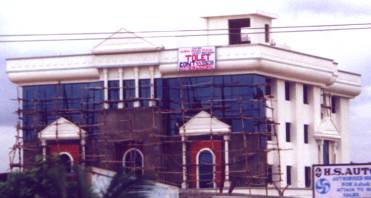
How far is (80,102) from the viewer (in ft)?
316

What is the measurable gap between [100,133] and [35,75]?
20.4ft

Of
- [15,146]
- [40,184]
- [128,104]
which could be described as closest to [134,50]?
[128,104]

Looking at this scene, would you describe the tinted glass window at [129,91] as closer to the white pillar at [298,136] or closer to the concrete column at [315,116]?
the white pillar at [298,136]

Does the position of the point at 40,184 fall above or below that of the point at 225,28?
below

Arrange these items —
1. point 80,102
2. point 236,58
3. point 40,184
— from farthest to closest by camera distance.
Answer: point 80,102
point 236,58
point 40,184

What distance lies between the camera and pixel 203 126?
9131cm

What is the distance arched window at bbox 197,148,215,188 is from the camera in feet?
298

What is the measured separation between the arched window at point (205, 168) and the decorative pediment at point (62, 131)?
874 centimetres

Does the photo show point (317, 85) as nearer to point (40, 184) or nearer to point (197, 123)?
point (197, 123)

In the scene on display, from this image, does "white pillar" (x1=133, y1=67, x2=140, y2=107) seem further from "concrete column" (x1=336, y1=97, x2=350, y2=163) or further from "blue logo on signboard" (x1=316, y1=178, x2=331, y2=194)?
"blue logo on signboard" (x1=316, y1=178, x2=331, y2=194)

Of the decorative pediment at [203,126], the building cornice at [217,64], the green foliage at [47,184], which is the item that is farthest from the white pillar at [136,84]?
the green foliage at [47,184]

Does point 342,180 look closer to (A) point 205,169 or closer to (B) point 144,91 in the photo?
(A) point 205,169

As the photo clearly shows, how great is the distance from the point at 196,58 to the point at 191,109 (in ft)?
10.7

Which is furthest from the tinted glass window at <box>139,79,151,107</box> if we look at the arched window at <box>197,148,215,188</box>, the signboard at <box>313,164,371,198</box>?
the signboard at <box>313,164,371,198</box>
